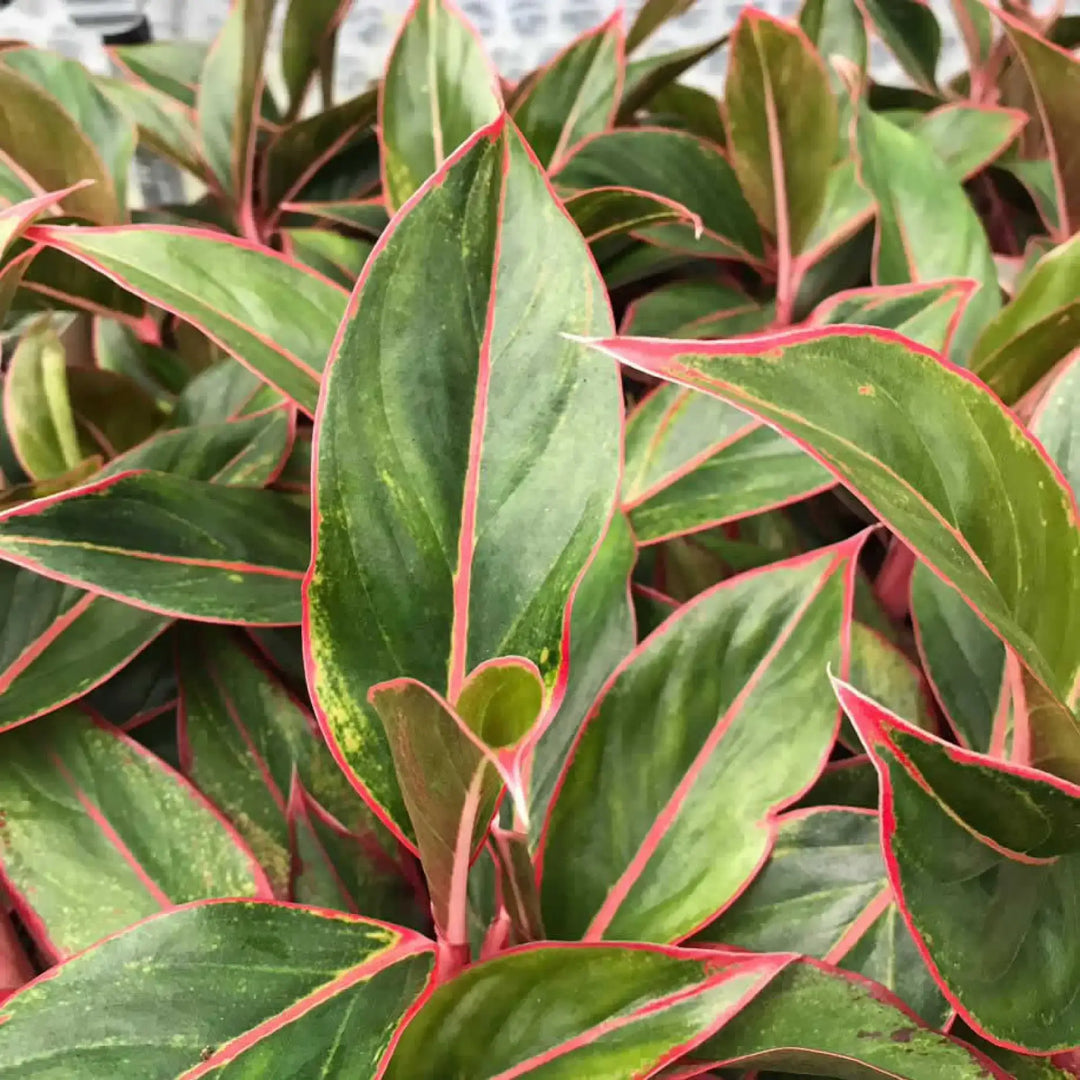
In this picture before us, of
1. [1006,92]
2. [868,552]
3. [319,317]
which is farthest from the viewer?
[1006,92]

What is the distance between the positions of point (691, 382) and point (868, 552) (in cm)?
46

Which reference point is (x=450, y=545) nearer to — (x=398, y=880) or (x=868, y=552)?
(x=398, y=880)

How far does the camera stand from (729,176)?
71 cm

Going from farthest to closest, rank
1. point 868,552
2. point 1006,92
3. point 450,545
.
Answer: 1. point 1006,92
2. point 868,552
3. point 450,545

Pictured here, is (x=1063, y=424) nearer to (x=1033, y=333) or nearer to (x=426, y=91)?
(x=1033, y=333)

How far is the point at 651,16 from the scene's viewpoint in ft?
2.68

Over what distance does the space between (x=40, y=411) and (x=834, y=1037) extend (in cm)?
51

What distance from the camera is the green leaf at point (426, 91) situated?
0.60 metres

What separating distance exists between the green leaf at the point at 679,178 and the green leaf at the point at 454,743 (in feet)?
1.58

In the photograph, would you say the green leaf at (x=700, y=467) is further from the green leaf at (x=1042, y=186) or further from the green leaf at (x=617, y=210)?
the green leaf at (x=1042, y=186)

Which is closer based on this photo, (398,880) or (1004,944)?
(1004,944)

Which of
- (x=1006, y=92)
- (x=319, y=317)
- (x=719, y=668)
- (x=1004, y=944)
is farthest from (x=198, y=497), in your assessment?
(x=1006, y=92)

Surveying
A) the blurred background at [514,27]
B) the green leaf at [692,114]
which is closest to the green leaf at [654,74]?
the green leaf at [692,114]

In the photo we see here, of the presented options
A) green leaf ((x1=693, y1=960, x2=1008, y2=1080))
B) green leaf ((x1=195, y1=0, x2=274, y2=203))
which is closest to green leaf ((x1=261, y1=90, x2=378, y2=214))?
green leaf ((x1=195, y1=0, x2=274, y2=203))
